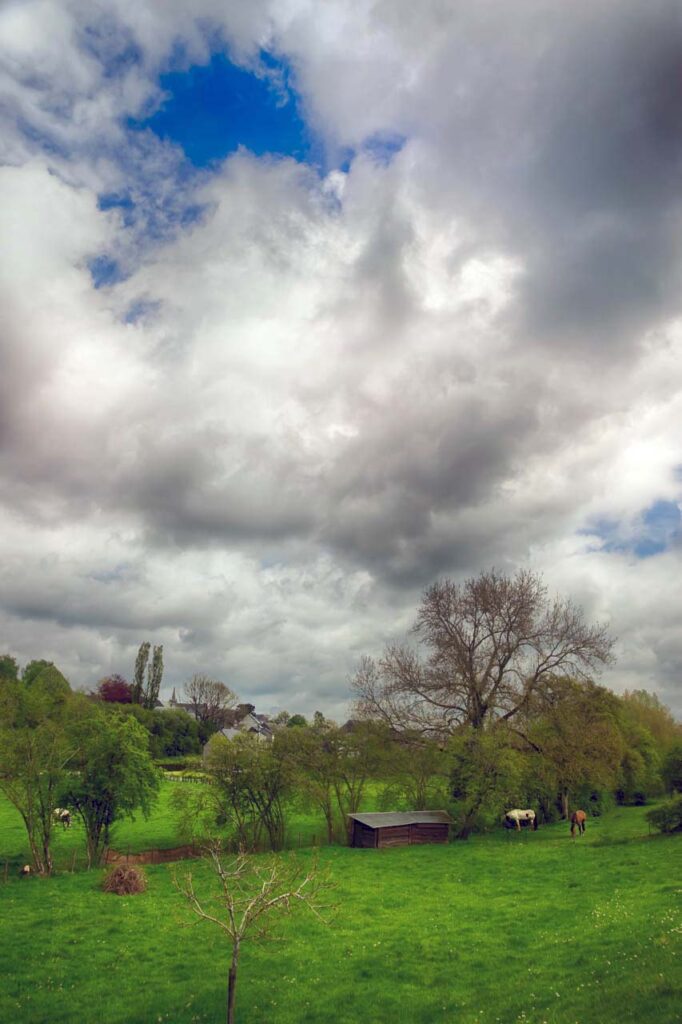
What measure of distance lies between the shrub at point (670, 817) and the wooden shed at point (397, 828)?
1346cm

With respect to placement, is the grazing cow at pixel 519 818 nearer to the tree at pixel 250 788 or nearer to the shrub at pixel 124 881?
the tree at pixel 250 788

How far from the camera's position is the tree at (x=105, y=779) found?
37875 millimetres

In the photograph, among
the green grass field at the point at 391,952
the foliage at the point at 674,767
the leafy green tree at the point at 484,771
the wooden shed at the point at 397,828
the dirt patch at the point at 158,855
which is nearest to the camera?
the green grass field at the point at 391,952

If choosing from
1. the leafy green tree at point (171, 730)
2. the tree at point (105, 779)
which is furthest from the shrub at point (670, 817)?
the leafy green tree at point (171, 730)

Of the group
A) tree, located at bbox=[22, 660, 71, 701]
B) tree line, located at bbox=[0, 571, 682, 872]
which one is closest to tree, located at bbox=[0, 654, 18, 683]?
tree, located at bbox=[22, 660, 71, 701]

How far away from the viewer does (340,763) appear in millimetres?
46094

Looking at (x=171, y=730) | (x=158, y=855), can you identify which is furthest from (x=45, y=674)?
(x=158, y=855)

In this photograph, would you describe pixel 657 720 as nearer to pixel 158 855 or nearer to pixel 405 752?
pixel 405 752

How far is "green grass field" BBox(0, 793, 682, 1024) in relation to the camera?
15.6 meters

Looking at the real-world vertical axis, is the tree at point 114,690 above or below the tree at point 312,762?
above

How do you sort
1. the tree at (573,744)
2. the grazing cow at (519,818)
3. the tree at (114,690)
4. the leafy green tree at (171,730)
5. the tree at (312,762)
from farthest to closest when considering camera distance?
the tree at (114,690), the leafy green tree at (171,730), the grazing cow at (519,818), the tree at (573,744), the tree at (312,762)

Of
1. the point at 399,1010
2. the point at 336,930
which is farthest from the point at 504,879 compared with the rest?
the point at 399,1010

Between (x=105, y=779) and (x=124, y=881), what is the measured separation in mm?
8992

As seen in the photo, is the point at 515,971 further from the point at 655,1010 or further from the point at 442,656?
the point at 442,656
